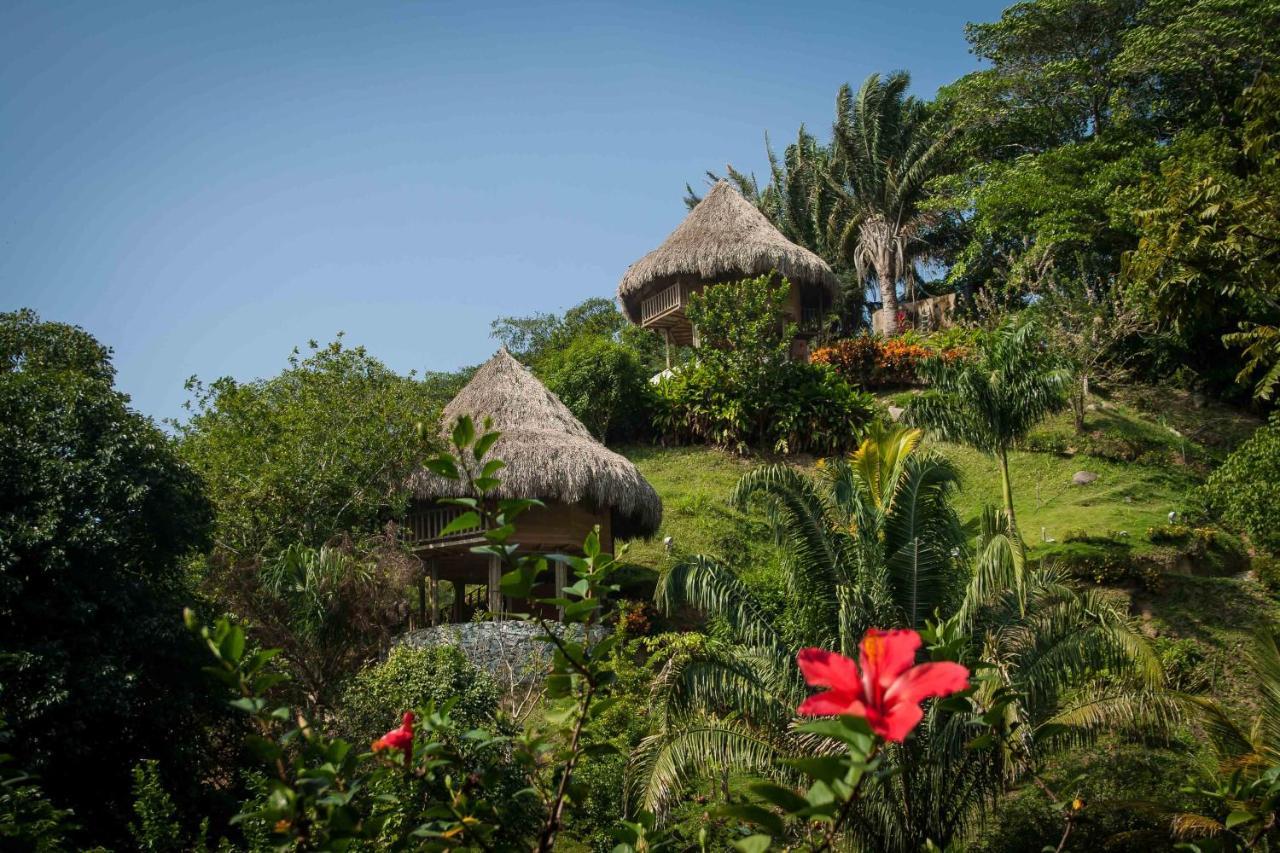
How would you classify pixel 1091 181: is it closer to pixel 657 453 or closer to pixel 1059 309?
pixel 1059 309

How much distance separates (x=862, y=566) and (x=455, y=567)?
9141 mm

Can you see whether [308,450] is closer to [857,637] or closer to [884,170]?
[857,637]

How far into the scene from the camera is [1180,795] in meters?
8.72

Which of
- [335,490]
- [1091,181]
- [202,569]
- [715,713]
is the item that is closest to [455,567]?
[335,490]

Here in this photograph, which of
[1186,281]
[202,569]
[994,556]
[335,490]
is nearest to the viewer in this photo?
[994,556]

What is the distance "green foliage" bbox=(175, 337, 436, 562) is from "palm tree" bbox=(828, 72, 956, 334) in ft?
53.8

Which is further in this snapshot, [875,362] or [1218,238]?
[875,362]

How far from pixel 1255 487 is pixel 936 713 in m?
7.23

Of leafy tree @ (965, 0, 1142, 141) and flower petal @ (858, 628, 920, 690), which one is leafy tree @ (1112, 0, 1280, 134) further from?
flower petal @ (858, 628, 920, 690)

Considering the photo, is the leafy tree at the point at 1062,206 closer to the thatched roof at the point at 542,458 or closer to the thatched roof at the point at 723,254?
the thatched roof at the point at 723,254

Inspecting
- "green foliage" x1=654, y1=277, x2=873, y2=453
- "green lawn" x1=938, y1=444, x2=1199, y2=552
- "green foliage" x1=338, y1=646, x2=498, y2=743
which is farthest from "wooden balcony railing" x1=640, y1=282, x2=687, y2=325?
"green foliage" x1=338, y1=646, x2=498, y2=743

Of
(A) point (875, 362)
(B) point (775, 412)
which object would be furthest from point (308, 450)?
(A) point (875, 362)

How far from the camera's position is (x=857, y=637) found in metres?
8.71

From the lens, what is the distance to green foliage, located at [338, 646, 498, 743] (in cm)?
789
